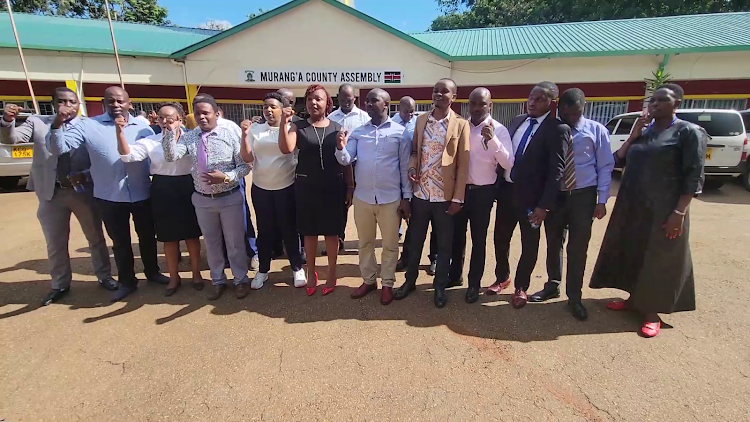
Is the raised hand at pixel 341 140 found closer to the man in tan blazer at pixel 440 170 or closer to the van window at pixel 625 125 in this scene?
the man in tan blazer at pixel 440 170

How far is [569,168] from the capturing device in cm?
304

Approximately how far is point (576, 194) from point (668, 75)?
1122cm

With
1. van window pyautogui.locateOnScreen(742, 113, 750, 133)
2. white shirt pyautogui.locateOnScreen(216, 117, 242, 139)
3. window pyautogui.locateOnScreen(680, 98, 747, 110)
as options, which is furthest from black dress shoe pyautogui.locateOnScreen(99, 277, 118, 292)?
window pyautogui.locateOnScreen(680, 98, 747, 110)

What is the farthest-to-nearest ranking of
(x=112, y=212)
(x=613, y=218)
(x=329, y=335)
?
(x=112, y=212) < (x=613, y=218) < (x=329, y=335)

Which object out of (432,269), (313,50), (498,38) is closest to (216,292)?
(432,269)

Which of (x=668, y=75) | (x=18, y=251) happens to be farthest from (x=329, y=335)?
(x=668, y=75)

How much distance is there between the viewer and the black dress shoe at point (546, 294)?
11.6 feet

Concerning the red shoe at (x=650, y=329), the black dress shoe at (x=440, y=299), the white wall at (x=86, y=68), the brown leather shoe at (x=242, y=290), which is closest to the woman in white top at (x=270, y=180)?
the brown leather shoe at (x=242, y=290)

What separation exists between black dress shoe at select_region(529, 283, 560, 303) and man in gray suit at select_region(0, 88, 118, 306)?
13.8 ft

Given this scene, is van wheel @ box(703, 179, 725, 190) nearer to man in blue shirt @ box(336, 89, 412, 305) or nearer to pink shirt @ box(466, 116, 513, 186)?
pink shirt @ box(466, 116, 513, 186)

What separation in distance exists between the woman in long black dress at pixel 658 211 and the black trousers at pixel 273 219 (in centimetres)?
285

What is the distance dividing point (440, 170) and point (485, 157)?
0.40 meters

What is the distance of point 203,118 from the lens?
131 inches

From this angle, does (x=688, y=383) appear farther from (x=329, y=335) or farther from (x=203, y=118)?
(x=203, y=118)
